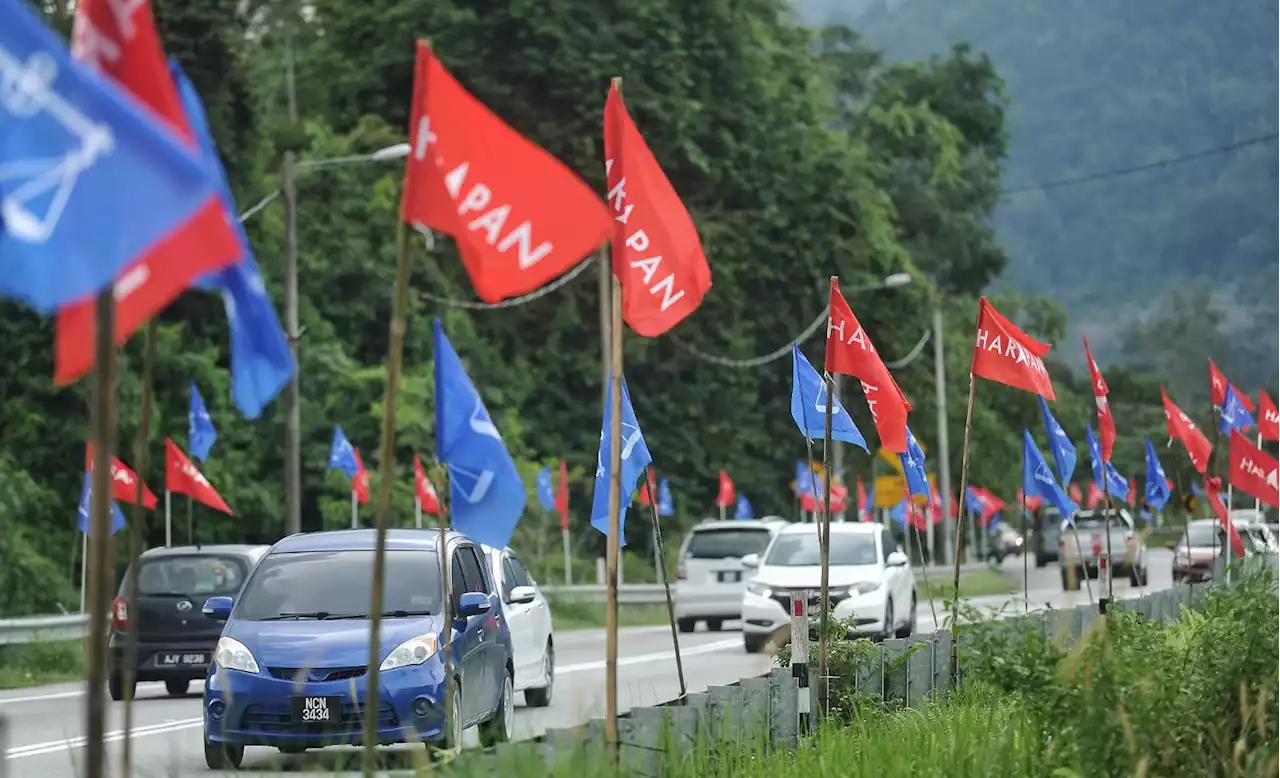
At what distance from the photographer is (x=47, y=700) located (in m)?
22.5

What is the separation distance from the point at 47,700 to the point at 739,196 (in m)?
35.8

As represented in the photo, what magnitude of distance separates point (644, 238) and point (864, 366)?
181 inches

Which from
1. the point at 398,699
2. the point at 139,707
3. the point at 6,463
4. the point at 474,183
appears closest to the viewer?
the point at 474,183

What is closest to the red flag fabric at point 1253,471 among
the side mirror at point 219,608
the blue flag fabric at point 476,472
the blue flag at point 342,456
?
the side mirror at point 219,608

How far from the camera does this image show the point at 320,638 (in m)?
14.5

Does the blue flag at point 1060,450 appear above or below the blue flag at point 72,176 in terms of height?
above

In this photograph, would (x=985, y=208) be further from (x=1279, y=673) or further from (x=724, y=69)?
(x=1279, y=673)

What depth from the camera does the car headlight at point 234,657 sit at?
14.4m

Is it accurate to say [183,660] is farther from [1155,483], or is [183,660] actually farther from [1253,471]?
[1155,483]

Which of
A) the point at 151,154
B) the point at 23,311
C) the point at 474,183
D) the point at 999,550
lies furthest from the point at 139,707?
the point at 999,550

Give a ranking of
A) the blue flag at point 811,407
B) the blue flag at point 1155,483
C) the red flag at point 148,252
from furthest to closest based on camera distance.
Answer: the blue flag at point 1155,483
the blue flag at point 811,407
the red flag at point 148,252

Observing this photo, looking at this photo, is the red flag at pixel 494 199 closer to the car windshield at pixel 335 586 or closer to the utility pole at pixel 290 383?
the car windshield at pixel 335 586

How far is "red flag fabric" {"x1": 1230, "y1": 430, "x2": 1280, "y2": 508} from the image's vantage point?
83.5 feet

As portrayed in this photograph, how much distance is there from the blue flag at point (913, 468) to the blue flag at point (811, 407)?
0.40 meters
